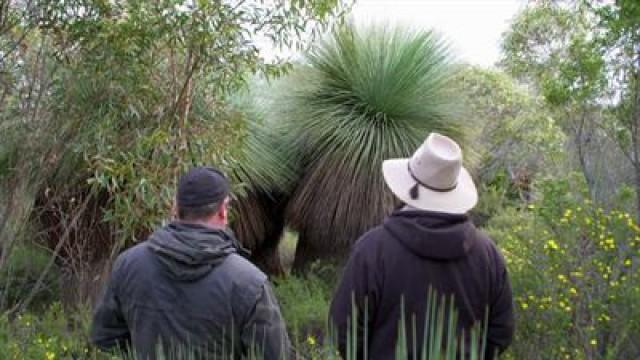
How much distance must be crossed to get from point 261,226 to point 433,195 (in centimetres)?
→ 828

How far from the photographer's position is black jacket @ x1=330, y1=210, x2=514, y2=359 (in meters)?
3.31

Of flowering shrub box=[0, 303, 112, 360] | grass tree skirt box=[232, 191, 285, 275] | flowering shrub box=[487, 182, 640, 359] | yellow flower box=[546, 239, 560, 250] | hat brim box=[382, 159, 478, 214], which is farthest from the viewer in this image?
grass tree skirt box=[232, 191, 285, 275]

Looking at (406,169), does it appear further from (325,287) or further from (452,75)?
(452,75)

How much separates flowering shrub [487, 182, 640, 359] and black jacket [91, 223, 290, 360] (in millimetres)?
2686

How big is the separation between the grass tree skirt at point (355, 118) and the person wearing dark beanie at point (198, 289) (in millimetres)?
7352

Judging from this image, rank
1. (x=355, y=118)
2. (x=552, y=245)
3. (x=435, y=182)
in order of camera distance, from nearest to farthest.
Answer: (x=435, y=182) < (x=552, y=245) < (x=355, y=118)

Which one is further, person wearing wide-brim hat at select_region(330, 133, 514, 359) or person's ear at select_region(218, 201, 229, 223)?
person's ear at select_region(218, 201, 229, 223)

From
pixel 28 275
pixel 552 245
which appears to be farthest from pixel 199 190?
pixel 28 275

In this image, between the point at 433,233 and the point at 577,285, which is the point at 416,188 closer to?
the point at 433,233

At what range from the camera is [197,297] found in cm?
332

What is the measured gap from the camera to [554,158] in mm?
15320

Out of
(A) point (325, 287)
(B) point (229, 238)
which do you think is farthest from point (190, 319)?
(A) point (325, 287)

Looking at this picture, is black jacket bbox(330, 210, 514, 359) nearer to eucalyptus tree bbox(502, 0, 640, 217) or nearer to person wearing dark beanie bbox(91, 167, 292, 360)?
person wearing dark beanie bbox(91, 167, 292, 360)

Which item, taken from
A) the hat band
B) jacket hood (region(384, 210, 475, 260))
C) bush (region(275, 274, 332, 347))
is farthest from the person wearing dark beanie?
bush (region(275, 274, 332, 347))
